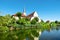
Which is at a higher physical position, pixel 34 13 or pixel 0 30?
pixel 34 13

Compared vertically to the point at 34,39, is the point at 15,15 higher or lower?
higher

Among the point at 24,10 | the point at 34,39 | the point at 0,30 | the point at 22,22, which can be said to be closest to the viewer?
the point at 34,39

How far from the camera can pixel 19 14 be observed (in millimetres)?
67375

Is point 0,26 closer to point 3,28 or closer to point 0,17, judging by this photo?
point 3,28

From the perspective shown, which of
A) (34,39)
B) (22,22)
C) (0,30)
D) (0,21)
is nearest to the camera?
(34,39)

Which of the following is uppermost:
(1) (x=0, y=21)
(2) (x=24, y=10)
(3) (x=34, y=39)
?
(2) (x=24, y=10)

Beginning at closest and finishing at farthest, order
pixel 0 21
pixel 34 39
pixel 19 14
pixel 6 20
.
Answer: pixel 34 39
pixel 0 21
pixel 6 20
pixel 19 14

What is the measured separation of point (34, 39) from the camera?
63.1ft

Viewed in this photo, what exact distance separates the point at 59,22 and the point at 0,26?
6677cm

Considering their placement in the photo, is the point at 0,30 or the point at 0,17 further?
the point at 0,17

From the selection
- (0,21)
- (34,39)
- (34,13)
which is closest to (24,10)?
(34,13)

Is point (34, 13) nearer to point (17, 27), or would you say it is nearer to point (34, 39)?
point (17, 27)

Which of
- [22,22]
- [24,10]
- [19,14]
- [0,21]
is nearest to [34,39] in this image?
[0,21]

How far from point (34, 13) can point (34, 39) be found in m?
52.2
